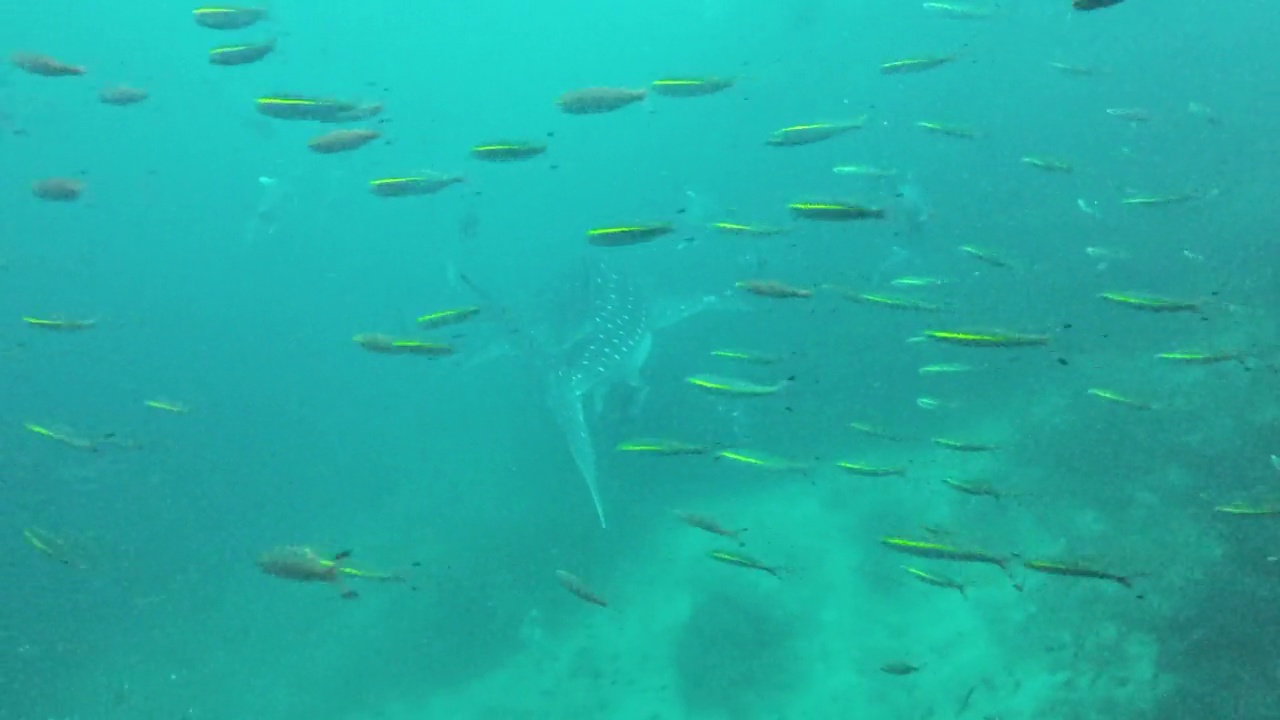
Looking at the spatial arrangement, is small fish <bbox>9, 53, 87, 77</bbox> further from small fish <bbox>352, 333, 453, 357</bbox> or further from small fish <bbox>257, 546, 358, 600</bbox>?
small fish <bbox>257, 546, 358, 600</bbox>

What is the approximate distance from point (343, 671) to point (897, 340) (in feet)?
35.0

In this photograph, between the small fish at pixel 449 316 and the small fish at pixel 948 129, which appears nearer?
the small fish at pixel 449 316

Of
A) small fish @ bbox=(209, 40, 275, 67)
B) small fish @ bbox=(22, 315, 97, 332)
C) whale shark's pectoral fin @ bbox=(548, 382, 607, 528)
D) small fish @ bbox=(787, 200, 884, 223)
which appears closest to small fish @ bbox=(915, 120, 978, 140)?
small fish @ bbox=(787, 200, 884, 223)

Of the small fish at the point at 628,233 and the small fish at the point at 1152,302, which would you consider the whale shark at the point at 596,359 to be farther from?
the small fish at the point at 1152,302

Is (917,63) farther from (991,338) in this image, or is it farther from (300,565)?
(300,565)

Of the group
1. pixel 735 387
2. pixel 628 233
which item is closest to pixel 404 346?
pixel 628 233

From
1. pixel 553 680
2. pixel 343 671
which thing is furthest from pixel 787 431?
pixel 343 671

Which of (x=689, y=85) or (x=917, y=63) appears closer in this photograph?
(x=689, y=85)

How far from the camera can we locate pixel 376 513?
13.9m

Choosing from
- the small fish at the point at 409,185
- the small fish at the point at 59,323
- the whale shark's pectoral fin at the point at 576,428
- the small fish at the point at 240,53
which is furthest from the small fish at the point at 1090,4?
the small fish at the point at 59,323

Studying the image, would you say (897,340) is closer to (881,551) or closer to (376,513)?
(881,551)

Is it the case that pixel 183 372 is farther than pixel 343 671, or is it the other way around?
pixel 183 372

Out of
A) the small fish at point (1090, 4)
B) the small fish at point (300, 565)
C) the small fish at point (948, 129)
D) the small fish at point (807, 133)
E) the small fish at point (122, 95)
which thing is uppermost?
the small fish at point (1090, 4)

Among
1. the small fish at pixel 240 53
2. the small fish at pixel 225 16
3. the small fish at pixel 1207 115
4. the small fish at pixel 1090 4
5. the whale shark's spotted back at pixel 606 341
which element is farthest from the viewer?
the small fish at pixel 1207 115
